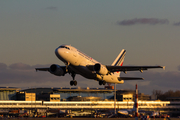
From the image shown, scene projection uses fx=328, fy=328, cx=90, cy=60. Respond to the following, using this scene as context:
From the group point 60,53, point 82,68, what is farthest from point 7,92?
point 60,53

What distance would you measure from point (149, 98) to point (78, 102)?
142 feet

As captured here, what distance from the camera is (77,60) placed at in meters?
59.5

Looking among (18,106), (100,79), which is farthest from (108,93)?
(100,79)

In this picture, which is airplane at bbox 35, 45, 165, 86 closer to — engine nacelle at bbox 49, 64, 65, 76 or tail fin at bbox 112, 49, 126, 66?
engine nacelle at bbox 49, 64, 65, 76

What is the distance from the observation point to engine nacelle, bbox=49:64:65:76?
6525 centimetres

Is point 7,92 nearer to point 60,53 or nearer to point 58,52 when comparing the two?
point 58,52

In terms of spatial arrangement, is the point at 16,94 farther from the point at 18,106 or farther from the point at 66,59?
the point at 66,59

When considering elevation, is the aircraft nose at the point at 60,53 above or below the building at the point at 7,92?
above

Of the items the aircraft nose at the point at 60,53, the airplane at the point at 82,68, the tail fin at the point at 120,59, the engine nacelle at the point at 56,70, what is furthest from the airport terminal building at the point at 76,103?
the aircraft nose at the point at 60,53

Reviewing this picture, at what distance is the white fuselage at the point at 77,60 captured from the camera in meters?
57.3

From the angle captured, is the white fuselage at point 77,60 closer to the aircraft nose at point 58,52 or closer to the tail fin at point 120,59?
the aircraft nose at point 58,52

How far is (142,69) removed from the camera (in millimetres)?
67438

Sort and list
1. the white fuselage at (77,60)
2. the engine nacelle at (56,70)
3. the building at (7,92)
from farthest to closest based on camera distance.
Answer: the building at (7,92) < the engine nacelle at (56,70) < the white fuselage at (77,60)

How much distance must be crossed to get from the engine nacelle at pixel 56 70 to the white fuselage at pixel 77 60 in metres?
4.13
